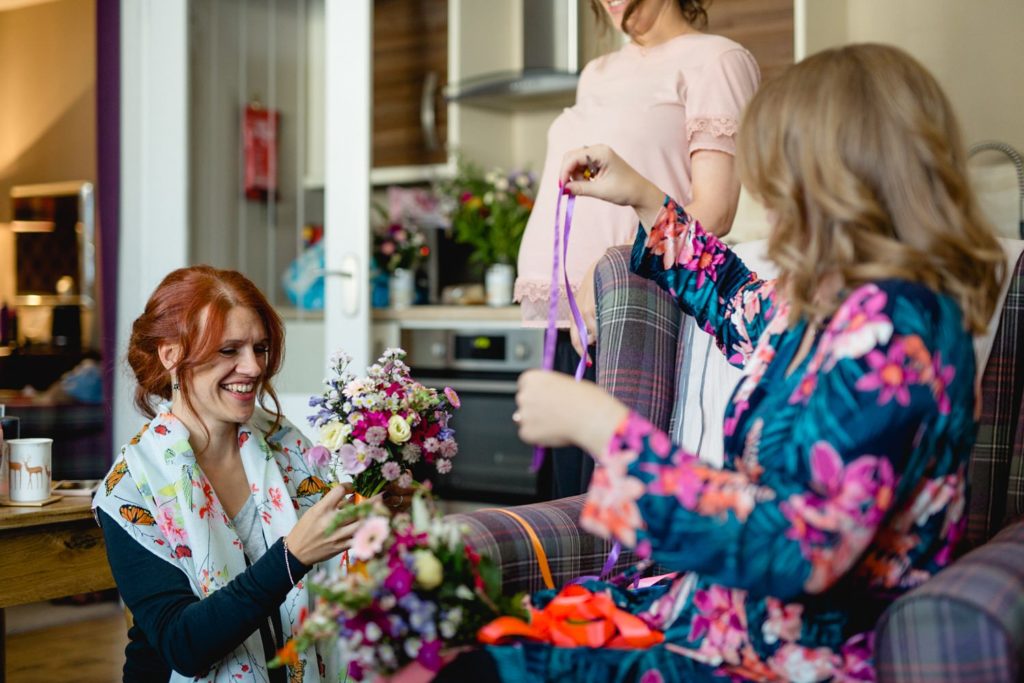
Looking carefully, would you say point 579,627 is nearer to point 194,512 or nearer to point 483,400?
point 194,512

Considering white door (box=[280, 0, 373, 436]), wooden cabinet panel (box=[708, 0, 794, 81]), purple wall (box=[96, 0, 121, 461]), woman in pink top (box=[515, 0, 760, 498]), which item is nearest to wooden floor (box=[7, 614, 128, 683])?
purple wall (box=[96, 0, 121, 461])

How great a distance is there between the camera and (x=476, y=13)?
13.9 feet

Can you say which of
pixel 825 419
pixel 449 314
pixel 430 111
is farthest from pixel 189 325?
pixel 430 111

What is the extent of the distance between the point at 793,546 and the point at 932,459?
0.18 m

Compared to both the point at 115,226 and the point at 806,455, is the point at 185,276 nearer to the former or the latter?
the point at 806,455

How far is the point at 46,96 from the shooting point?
6340mm

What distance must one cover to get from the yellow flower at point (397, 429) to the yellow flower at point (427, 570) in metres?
0.45

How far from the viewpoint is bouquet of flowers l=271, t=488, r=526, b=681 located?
1094 mm

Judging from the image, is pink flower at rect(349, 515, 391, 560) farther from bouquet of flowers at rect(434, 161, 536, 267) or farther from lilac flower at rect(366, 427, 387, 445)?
bouquet of flowers at rect(434, 161, 536, 267)

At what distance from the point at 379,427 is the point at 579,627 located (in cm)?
44

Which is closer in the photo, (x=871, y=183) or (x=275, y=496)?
(x=871, y=183)

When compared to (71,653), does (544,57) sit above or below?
above

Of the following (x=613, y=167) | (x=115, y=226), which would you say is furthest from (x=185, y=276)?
(x=115, y=226)

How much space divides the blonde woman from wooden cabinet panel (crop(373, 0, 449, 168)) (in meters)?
3.38
